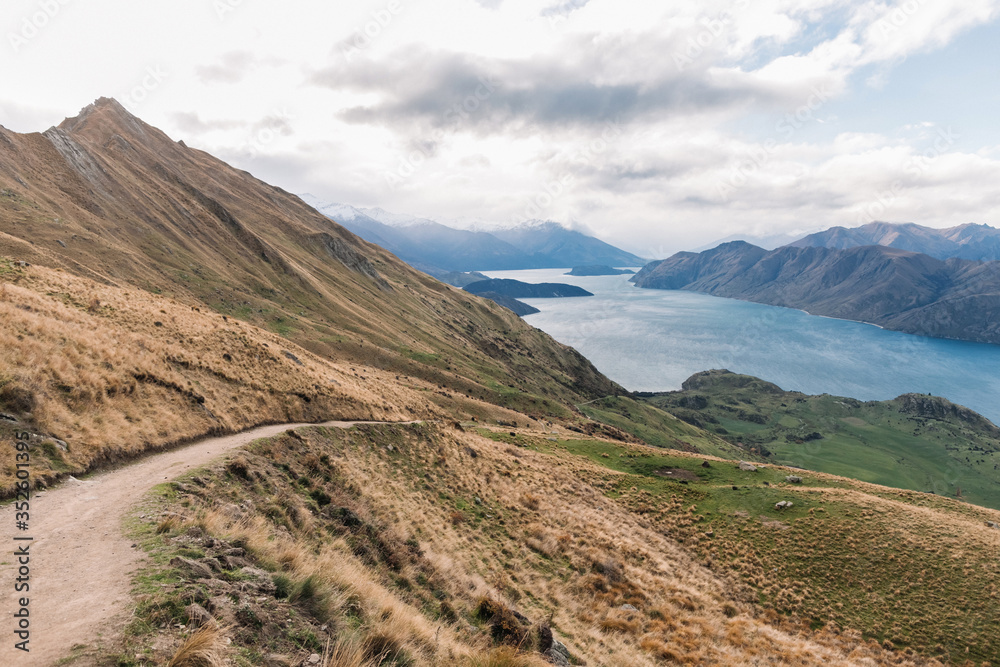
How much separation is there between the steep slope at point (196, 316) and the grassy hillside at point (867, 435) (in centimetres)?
5991

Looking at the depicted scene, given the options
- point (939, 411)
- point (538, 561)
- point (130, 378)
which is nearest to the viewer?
point (130, 378)

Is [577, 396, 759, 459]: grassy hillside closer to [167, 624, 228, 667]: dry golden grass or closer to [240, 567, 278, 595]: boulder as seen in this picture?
[240, 567, 278, 595]: boulder

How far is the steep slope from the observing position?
16.6 metres

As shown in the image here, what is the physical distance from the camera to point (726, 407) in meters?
183

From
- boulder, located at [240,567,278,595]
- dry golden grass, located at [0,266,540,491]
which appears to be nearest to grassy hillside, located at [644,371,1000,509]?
dry golden grass, located at [0,266,540,491]

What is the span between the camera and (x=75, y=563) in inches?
330

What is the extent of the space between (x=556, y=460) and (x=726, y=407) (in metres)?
177

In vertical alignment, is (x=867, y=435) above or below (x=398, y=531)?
below

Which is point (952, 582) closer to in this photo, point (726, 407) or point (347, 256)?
point (347, 256)

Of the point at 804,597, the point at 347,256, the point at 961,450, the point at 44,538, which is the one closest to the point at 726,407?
the point at 961,450

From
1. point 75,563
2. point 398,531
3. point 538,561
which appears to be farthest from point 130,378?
point 538,561

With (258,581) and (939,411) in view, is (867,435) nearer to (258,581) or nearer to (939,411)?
(939,411)

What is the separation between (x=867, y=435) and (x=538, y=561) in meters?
204

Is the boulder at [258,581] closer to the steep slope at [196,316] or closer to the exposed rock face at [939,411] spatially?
the steep slope at [196,316]
